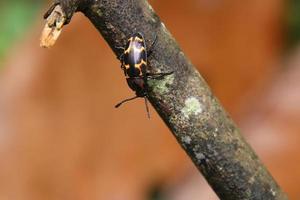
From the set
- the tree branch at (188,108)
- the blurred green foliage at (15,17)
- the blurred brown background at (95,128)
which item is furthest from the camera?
the blurred green foliage at (15,17)

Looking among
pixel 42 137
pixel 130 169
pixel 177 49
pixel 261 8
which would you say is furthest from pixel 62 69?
pixel 177 49

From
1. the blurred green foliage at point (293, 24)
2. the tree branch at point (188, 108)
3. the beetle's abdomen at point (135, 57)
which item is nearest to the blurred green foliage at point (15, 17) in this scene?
the blurred green foliage at point (293, 24)

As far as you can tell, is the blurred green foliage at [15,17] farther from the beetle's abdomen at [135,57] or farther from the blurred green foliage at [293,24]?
the beetle's abdomen at [135,57]

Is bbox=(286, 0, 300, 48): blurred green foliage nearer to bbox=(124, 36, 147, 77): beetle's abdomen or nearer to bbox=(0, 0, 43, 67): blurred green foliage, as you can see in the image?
bbox=(0, 0, 43, 67): blurred green foliage

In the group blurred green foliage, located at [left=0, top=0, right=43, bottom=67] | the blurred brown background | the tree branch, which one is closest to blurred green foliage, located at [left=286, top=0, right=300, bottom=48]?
the blurred brown background

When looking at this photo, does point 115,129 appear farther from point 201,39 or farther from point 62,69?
point 201,39

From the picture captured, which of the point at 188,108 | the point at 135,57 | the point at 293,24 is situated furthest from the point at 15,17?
the point at 188,108

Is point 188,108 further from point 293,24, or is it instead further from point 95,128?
point 293,24
